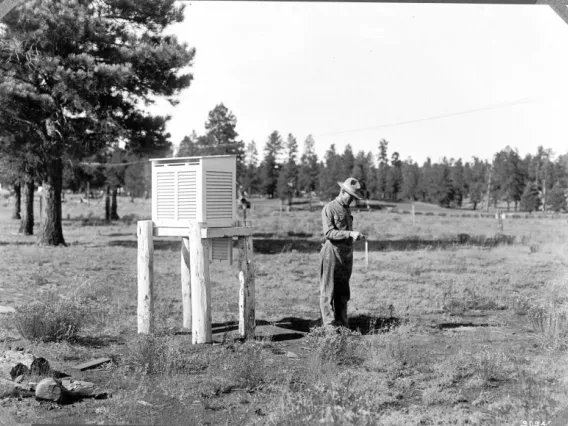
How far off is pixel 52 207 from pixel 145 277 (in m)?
16.1

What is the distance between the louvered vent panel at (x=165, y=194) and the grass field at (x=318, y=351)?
178 centimetres

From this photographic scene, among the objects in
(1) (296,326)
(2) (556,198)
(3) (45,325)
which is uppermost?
(2) (556,198)

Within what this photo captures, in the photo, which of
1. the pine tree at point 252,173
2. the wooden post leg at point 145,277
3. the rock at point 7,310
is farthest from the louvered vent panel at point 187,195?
the pine tree at point 252,173

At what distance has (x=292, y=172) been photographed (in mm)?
71000

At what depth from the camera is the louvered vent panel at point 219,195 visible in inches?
328

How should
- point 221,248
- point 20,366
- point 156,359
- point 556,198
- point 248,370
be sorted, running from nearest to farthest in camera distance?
point 20,366 < point 248,370 < point 156,359 < point 221,248 < point 556,198

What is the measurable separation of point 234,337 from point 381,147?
9275cm

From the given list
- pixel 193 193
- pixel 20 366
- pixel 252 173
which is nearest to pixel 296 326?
pixel 193 193

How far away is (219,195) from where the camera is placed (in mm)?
8430

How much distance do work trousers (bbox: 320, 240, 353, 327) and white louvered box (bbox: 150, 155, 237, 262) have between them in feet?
4.95

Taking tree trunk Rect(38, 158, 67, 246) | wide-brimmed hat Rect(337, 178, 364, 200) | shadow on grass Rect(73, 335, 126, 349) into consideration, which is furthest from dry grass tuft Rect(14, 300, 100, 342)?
tree trunk Rect(38, 158, 67, 246)

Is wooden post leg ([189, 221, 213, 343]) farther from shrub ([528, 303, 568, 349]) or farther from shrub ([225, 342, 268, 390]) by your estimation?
shrub ([528, 303, 568, 349])

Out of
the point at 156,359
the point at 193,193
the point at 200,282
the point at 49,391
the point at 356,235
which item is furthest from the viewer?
the point at 193,193

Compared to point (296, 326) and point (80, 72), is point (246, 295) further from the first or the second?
point (80, 72)
